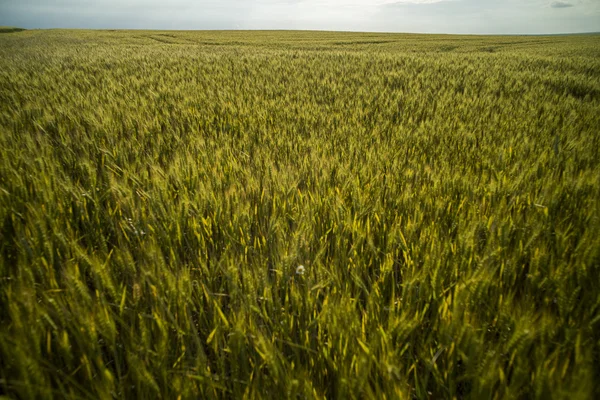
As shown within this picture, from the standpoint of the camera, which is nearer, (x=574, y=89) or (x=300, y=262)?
(x=300, y=262)

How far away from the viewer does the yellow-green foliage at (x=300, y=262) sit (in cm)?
55

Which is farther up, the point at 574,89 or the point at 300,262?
Result: the point at 574,89

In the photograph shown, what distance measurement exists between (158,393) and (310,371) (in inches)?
11.3

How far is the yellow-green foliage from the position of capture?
0.55 meters

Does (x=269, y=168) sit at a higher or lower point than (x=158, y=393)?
higher

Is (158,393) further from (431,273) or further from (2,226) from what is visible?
(2,226)

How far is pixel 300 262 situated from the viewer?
86 centimetres

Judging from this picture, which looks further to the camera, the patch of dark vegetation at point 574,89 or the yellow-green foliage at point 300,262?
the patch of dark vegetation at point 574,89

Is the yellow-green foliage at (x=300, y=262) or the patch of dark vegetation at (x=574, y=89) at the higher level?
the patch of dark vegetation at (x=574, y=89)

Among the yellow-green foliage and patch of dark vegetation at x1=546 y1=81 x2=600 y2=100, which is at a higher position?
patch of dark vegetation at x1=546 y1=81 x2=600 y2=100

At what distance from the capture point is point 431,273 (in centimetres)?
81

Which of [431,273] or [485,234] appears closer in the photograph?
[431,273]

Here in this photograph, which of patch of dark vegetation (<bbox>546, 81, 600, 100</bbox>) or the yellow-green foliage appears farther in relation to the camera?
patch of dark vegetation (<bbox>546, 81, 600, 100</bbox>)

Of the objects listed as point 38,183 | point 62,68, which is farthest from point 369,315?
point 62,68
